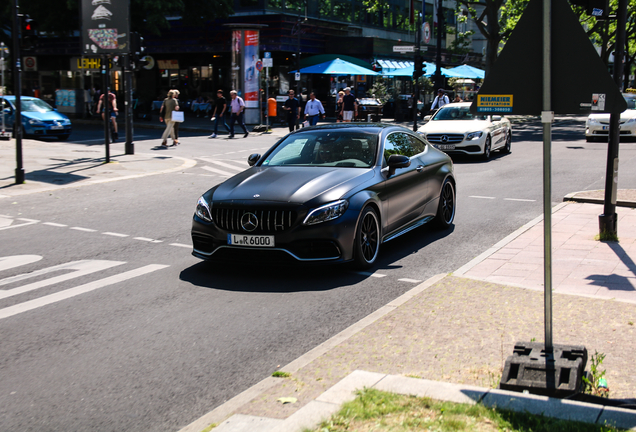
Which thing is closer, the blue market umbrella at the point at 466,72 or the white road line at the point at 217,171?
the white road line at the point at 217,171

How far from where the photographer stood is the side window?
29.2ft

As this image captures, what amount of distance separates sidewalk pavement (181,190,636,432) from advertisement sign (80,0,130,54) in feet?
45.8

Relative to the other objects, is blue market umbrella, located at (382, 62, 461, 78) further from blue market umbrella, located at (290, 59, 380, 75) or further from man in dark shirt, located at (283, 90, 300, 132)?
man in dark shirt, located at (283, 90, 300, 132)

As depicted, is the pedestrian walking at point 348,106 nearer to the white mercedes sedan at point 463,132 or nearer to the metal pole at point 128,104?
the white mercedes sedan at point 463,132

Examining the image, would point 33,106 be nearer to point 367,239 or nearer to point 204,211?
point 204,211

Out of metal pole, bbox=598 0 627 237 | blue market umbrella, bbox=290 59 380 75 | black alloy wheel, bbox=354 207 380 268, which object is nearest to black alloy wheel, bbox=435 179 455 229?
metal pole, bbox=598 0 627 237

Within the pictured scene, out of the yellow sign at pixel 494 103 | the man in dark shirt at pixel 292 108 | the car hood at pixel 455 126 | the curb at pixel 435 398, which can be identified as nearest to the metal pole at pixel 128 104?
the car hood at pixel 455 126

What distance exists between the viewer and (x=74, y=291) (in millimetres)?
7055

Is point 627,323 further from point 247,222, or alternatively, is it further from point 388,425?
point 247,222

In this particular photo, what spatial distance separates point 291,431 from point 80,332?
2.78m

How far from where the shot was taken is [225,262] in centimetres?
755

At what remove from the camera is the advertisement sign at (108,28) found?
1917 cm

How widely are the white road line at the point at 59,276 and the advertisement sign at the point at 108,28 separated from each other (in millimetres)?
12202

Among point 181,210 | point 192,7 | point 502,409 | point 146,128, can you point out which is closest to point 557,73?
point 502,409
